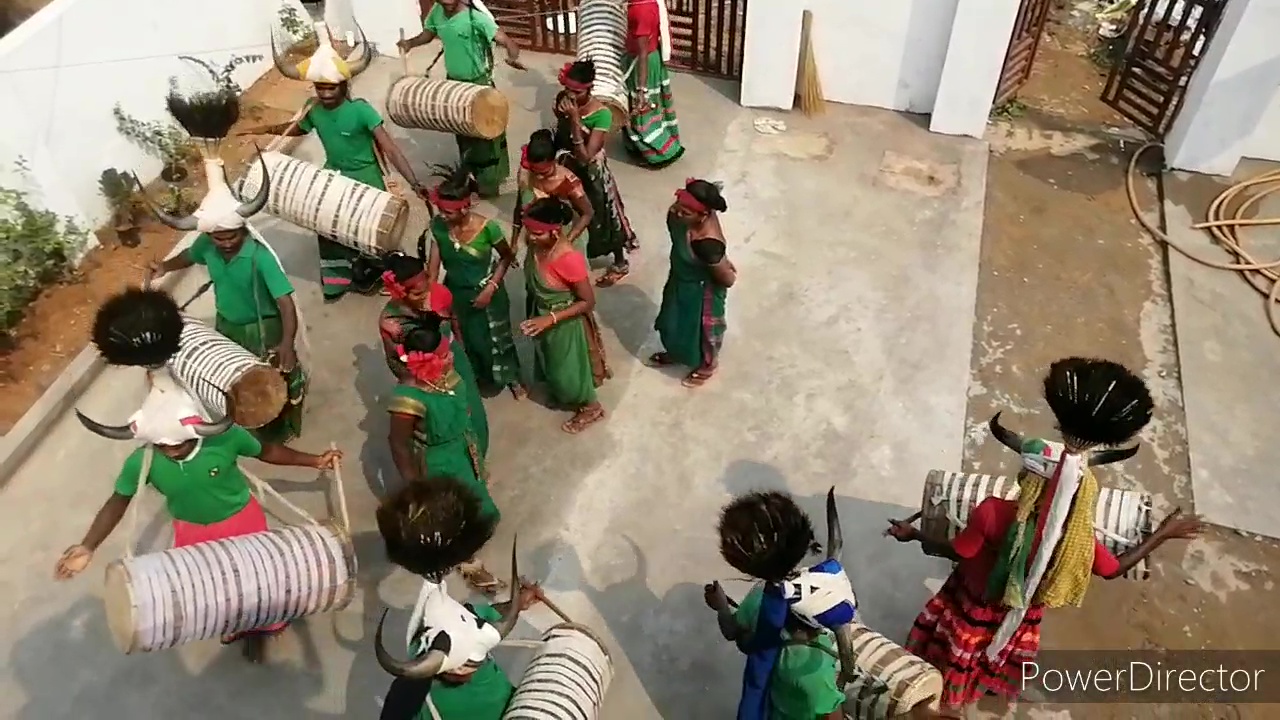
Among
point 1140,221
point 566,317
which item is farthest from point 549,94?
point 1140,221

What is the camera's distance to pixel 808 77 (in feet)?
23.2

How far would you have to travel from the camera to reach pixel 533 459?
16.3 ft

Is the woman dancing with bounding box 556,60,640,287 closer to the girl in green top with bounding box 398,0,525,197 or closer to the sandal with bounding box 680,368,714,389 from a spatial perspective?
the girl in green top with bounding box 398,0,525,197

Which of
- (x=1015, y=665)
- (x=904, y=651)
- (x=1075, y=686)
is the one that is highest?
(x=904, y=651)

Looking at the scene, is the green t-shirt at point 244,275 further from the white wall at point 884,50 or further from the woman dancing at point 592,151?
the white wall at point 884,50

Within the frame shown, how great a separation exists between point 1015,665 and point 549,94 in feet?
17.5

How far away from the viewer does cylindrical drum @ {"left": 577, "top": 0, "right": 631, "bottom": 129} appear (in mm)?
5867

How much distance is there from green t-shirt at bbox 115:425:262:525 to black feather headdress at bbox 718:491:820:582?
1.83m

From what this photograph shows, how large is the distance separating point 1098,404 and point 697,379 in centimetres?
270

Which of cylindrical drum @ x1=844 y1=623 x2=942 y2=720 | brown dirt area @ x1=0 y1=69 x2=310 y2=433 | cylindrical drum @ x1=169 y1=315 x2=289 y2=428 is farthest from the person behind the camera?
brown dirt area @ x1=0 y1=69 x2=310 y2=433

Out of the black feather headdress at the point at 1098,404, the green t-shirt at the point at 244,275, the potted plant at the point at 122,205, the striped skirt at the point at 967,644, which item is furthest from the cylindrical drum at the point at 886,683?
the potted plant at the point at 122,205

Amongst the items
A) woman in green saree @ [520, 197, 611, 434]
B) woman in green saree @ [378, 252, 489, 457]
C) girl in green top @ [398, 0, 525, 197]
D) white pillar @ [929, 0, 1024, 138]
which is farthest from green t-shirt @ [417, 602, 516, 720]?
white pillar @ [929, 0, 1024, 138]

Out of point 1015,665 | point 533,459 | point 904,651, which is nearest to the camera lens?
point 904,651

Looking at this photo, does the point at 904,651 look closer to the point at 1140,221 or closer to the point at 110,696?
the point at 110,696
